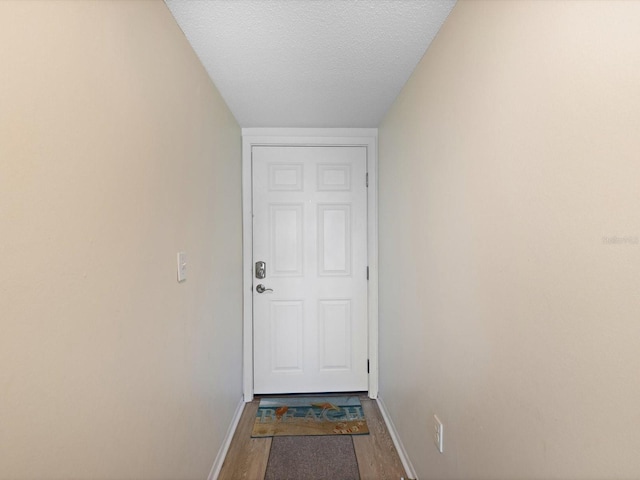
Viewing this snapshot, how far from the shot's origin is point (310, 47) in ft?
4.54

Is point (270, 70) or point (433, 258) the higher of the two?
point (270, 70)

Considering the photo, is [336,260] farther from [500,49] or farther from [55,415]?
[55,415]

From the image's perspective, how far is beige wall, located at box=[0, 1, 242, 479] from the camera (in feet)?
1.86

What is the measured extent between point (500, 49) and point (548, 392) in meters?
0.93

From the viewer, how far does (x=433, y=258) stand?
1.38m

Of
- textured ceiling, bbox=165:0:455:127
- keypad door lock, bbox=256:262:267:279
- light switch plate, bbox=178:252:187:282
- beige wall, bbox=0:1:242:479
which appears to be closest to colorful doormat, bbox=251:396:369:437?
beige wall, bbox=0:1:242:479

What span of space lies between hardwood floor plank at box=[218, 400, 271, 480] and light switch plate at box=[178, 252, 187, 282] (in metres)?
1.20

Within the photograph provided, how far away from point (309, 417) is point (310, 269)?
1.07 meters

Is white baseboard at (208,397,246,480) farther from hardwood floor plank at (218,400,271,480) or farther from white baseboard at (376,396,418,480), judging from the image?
white baseboard at (376,396,418,480)

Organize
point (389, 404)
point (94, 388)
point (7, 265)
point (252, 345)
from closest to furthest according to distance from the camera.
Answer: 1. point (7, 265)
2. point (94, 388)
3. point (389, 404)
4. point (252, 345)

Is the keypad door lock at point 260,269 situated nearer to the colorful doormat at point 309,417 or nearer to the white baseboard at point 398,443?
the colorful doormat at point 309,417

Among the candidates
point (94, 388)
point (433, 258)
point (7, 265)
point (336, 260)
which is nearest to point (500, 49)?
point (433, 258)

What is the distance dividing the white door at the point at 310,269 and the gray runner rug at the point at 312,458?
22.3 inches

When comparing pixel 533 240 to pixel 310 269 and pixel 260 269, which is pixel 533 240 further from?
pixel 260 269
